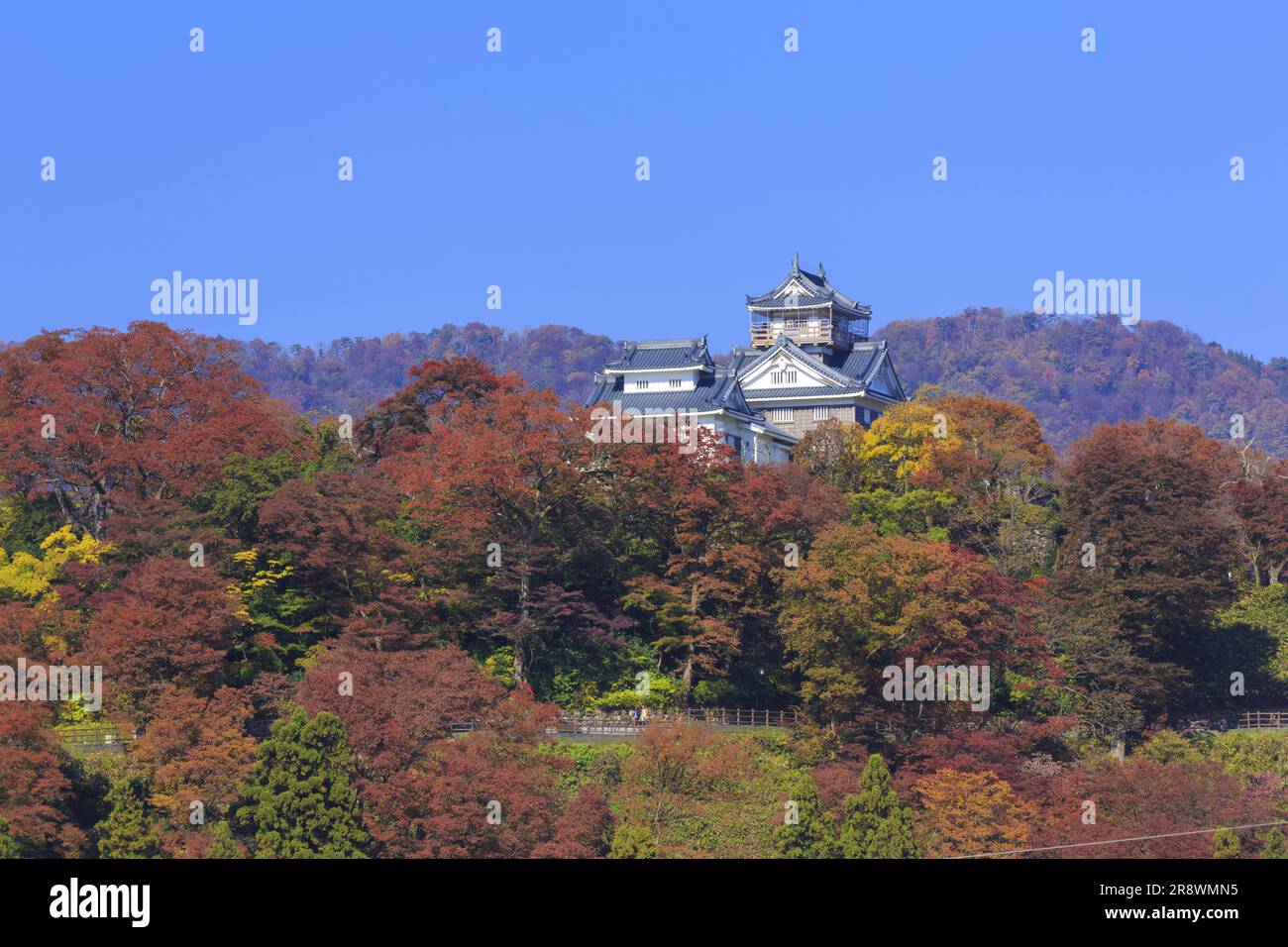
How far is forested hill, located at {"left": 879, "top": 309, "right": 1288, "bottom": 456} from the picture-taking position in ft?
519

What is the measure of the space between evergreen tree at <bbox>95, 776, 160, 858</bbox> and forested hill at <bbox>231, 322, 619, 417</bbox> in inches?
4873

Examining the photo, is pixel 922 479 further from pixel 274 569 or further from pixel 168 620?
pixel 168 620

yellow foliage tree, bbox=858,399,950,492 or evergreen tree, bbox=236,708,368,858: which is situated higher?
yellow foliage tree, bbox=858,399,950,492

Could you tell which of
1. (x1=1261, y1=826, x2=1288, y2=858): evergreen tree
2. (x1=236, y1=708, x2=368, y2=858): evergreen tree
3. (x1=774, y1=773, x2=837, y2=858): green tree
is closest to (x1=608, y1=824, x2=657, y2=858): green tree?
(x1=774, y1=773, x2=837, y2=858): green tree

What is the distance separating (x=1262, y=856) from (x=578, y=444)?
16060 mm

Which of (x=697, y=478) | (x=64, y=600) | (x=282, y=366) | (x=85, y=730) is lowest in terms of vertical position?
(x=85, y=730)

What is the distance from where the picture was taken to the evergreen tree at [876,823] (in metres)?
31.9

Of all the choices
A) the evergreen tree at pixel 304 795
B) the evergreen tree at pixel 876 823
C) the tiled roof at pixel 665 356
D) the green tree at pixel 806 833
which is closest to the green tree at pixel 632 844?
the green tree at pixel 806 833

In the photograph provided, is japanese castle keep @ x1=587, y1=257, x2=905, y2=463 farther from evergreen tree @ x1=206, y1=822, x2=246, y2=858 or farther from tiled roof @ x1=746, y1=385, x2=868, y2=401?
evergreen tree @ x1=206, y1=822, x2=246, y2=858

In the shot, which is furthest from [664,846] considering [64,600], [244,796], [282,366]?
[282,366]

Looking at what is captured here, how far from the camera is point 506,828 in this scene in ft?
102

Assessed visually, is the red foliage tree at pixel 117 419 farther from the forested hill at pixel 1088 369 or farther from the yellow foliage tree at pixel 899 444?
the forested hill at pixel 1088 369

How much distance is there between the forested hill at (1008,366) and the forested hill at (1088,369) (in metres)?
0.09
